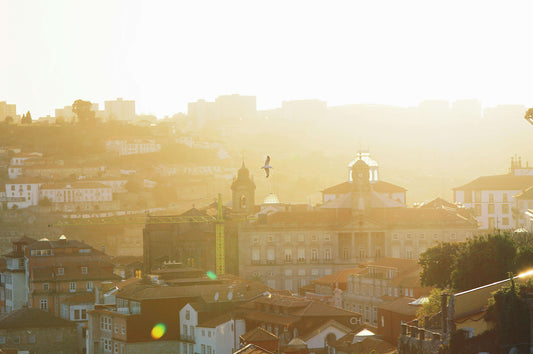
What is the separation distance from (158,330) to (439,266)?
710 inches

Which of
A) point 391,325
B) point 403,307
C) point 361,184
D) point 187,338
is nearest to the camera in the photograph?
point 391,325

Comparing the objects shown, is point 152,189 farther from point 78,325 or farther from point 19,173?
point 78,325

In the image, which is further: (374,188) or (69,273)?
(374,188)

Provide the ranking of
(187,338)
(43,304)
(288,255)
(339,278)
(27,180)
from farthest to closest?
(27,180) < (288,255) < (339,278) < (43,304) < (187,338)

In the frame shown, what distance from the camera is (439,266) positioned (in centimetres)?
5975

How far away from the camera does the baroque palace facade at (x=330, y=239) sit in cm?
10775

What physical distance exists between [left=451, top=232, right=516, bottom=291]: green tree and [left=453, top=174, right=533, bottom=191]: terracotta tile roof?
7963 centimetres

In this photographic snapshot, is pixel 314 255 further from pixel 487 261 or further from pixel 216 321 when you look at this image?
pixel 487 261

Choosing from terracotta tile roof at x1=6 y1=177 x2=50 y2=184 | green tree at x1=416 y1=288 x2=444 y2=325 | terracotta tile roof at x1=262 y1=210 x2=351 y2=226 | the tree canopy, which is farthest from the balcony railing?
terracotta tile roof at x1=6 y1=177 x2=50 y2=184

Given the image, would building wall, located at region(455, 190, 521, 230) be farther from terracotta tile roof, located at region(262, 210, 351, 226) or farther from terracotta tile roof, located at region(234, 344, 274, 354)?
terracotta tile roof, located at region(234, 344, 274, 354)

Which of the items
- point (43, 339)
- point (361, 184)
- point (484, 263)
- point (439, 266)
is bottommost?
point (43, 339)

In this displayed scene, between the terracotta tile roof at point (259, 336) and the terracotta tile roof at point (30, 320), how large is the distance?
2123 cm

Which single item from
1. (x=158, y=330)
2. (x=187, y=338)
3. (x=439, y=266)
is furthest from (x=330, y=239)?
(x=439, y=266)

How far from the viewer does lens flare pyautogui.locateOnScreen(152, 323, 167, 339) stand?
233 feet
